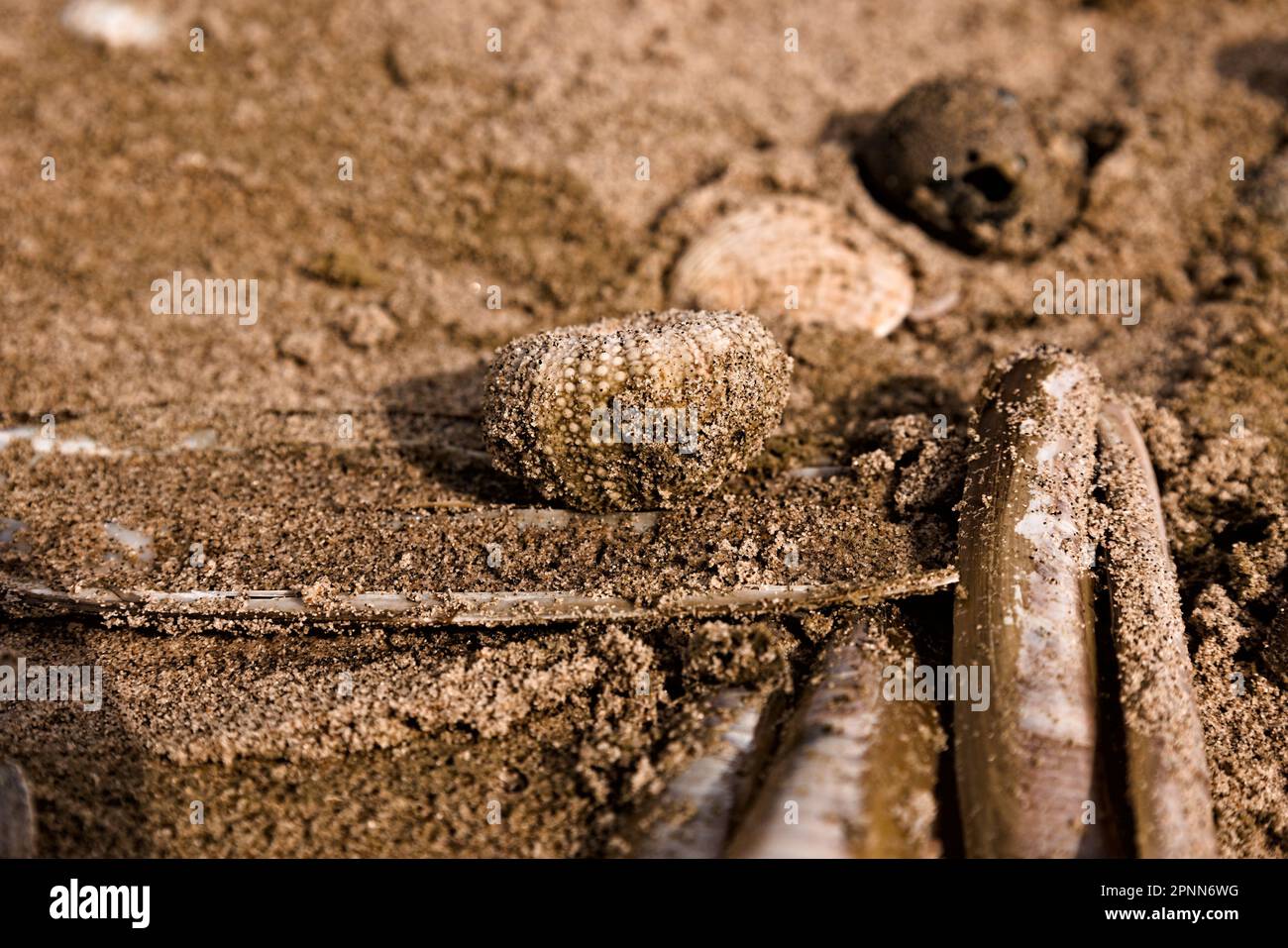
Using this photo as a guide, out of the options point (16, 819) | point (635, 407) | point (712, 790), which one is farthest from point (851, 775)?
point (16, 819)

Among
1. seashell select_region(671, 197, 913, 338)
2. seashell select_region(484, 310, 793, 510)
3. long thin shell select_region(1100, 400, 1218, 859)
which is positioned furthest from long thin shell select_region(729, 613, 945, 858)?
seashell select_region(671, 197, 913, 338)

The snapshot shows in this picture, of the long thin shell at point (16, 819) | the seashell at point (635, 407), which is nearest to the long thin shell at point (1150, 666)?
the seashell at point (635, 407)

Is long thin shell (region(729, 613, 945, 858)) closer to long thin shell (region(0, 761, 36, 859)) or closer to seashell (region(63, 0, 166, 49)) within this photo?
long thin shell (region(0, 761, 36, 859))

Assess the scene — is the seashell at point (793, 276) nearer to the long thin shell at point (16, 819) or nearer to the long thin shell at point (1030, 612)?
the long thin shell at point (1030, 612)

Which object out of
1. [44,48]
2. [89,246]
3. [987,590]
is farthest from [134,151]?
[987,590]

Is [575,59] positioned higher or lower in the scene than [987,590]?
higher

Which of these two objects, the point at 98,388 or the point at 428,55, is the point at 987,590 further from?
the point at 428,55
